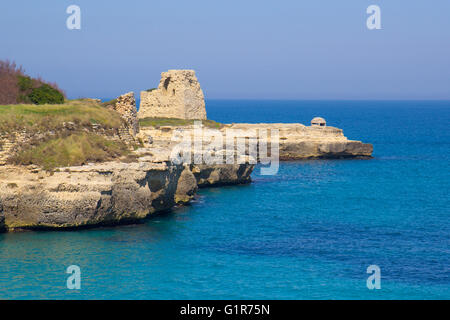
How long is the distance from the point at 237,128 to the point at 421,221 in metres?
33.5

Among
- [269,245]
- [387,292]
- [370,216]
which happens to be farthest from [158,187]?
[387,292]

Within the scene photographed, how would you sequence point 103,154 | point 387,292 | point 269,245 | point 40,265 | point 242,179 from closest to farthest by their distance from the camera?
point 387,292 < point 40,265 < point 269,245 < point 103,154 < point 242,179

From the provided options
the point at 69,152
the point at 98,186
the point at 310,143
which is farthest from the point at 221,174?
the point at 310,143

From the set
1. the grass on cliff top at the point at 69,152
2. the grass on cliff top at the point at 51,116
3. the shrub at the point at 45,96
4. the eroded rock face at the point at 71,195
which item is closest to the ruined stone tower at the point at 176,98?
the shrub at the point at 45,96

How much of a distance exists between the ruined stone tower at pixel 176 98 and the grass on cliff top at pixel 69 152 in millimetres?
36885

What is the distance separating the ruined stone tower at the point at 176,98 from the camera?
239 ft

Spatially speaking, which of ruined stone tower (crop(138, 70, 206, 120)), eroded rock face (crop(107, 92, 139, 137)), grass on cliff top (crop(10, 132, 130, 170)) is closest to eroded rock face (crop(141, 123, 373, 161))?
ruined stone tower (crop(138, 70, 206, 120))

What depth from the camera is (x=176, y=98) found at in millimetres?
73562

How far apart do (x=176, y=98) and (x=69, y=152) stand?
40.1m

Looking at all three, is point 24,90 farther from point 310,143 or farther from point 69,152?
point 310,143

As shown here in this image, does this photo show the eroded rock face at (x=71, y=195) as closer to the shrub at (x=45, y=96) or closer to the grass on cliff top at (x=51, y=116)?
the grass on cliff top at (x=51, y=116)

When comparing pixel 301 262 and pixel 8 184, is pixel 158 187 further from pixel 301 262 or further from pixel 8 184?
pixel 301 262

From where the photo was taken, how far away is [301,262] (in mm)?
28922

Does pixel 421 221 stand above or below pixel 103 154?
below
